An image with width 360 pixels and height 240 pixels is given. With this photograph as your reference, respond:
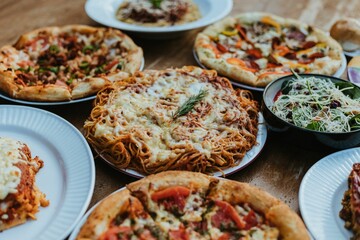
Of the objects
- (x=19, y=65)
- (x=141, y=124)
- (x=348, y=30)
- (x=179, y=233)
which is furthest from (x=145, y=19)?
(x=179, y=233)

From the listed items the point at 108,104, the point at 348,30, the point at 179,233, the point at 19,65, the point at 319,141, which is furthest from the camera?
the point at 348,30

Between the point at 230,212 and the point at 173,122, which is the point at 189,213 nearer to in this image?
the point at 230,212

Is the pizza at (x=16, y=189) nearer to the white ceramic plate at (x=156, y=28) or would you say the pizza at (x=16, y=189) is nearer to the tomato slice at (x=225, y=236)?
the tomato slice at (x=225, y=236)

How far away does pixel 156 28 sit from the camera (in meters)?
4.80

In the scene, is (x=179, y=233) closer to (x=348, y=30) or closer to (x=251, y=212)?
(x=251, y=212)

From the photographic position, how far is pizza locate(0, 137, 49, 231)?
2693mm

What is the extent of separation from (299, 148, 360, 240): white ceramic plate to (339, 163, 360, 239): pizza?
0.04 m

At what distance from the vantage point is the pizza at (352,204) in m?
2.71

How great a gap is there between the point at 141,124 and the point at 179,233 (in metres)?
1.11

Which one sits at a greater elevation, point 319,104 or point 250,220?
point 319,104

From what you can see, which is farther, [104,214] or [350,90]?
[350,90]

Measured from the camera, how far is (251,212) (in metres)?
2.75

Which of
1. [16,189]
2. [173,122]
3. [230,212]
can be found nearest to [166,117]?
[173,122]

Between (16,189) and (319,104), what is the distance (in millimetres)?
2476
